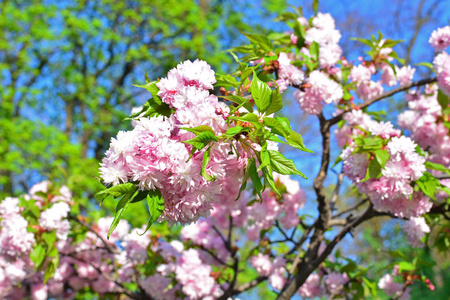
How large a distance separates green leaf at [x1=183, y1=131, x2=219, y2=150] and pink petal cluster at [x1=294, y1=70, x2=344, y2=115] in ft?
3.80

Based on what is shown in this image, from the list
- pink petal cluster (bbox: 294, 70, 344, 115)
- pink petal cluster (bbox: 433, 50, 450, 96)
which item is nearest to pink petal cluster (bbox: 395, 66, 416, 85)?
pink petal cluster (bbox: 433, 50, 450, 96)

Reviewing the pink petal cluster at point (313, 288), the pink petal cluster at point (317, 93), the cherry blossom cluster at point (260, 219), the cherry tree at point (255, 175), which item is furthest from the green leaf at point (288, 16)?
the pink petal cluster at point (313, 288)

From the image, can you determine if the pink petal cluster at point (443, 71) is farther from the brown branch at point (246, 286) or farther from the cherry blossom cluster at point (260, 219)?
the brown branch at point (246, 286)

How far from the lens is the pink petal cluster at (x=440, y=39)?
226 centimetres

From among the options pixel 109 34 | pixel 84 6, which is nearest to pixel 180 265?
pixel 109 34

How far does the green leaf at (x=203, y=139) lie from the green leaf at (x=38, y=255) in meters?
1.71

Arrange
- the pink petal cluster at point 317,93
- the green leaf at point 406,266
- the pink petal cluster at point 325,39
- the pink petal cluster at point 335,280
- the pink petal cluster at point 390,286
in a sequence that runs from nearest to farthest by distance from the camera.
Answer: the pink petal cluster at point 317,93, the pink petal cluster at point 325,39, the green leaf at point 406,266, the pink petal cluster at point 335,280, the pink petal cluster at point 390,286

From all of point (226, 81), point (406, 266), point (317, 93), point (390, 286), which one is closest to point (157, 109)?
point (226, 81)

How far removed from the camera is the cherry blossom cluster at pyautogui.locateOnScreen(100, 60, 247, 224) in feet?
3.28

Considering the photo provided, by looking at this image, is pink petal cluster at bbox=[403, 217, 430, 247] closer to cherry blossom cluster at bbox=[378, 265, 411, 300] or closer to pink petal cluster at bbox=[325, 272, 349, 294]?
pink petal cluster at bbox=[325, 272, 349, 294]

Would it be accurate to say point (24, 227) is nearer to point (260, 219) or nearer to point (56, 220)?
point (56, 220)

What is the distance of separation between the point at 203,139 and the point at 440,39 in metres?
1.95

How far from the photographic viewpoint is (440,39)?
2287 millimetres

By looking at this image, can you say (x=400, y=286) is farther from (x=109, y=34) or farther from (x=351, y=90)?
(x=109, y=34)
